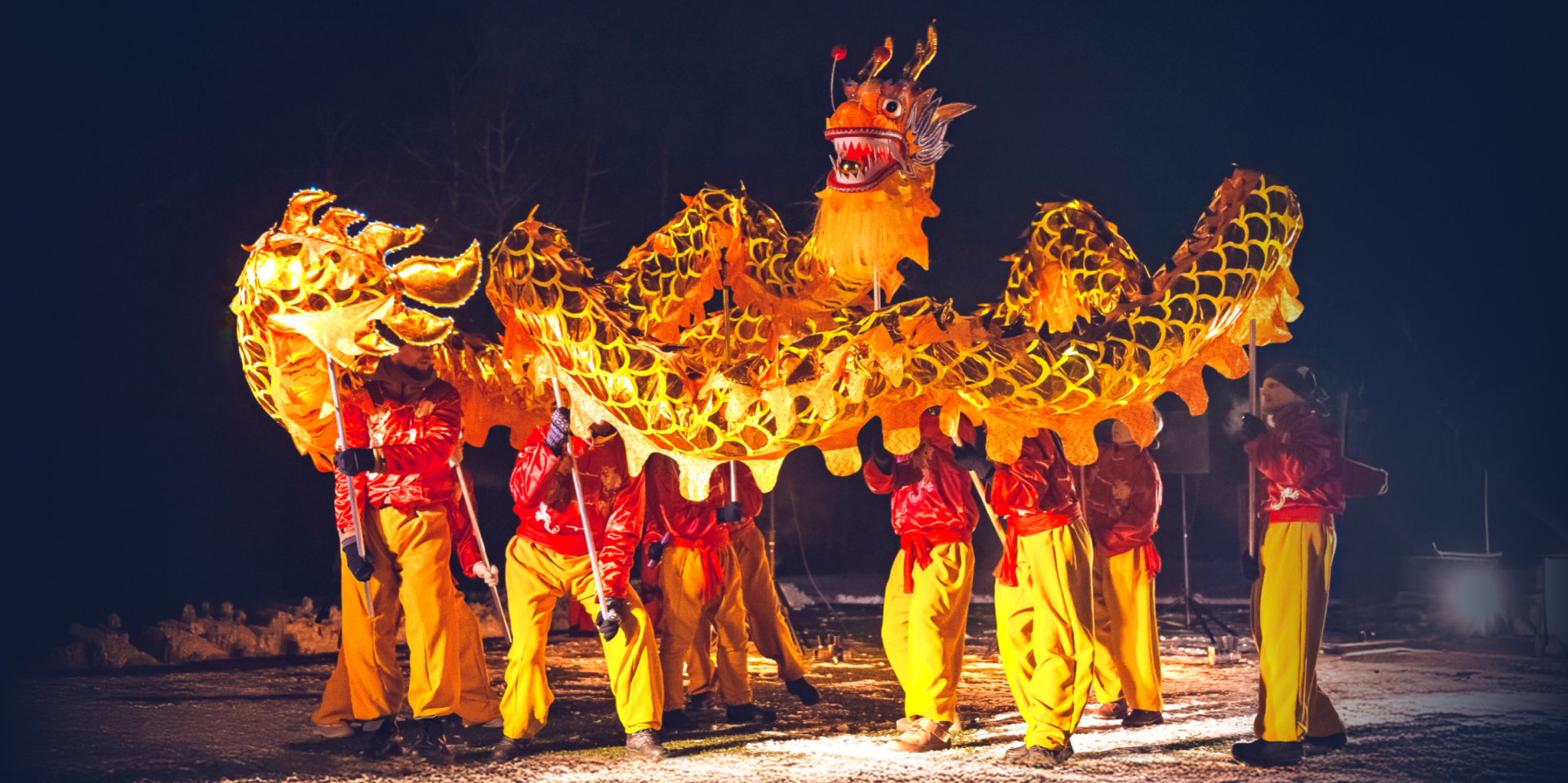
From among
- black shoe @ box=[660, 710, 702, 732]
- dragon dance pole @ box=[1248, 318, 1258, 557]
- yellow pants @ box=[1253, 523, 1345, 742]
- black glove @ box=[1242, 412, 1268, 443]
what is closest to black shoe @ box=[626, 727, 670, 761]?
black shoe @ box=[660, 710, 702, 732]

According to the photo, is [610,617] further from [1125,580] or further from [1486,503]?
[1486,503]

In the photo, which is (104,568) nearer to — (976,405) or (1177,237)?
(976,405)

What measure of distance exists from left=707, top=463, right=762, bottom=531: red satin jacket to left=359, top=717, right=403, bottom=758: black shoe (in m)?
1.42

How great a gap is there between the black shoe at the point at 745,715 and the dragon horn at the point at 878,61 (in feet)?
8.20

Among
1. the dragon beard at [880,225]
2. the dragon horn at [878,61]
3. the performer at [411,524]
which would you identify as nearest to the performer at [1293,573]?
A: the dragon beard at [880,225]

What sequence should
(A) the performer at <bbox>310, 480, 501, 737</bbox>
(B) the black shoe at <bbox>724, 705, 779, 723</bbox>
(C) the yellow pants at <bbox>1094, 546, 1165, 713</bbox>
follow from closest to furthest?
1. (A) the performer at <bbox>310, 480, 501, 737</bbox>
2. (C) the yellow pants at <bbox>1094, 546, 1165, 713</bbox>
3. (B) the black shoe at <bbox>724, 705, 779, 723</bbox>

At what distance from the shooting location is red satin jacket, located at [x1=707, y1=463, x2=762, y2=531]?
194 inches

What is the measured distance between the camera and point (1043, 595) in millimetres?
4230

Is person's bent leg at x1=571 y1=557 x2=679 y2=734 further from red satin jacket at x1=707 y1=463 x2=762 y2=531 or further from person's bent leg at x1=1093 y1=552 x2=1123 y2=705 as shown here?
person's bent leg at x1=1093 y1=552 x2=1123 y2=705

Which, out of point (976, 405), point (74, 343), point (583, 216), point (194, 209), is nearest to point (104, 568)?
point (74, 343)

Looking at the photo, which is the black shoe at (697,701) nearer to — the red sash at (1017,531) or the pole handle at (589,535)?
the pole handle at (589,535)

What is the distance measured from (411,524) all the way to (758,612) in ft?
5.15

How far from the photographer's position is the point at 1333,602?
8.46 m

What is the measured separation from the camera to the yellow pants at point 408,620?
4.38 metres
